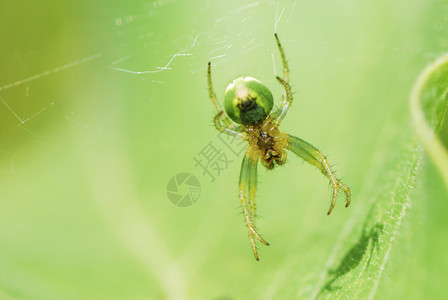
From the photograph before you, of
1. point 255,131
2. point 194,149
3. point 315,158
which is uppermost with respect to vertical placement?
point 194,149

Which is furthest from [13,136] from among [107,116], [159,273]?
[159,273]

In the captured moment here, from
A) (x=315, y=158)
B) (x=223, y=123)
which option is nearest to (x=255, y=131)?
(x=223, y=123)

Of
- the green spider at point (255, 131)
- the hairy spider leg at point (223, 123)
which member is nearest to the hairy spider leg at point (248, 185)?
the green spider at point (255, 131)

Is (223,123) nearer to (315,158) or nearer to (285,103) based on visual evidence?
(285,103)

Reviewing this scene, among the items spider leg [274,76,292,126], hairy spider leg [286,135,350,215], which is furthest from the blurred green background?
spider leg [274,76,292,126]

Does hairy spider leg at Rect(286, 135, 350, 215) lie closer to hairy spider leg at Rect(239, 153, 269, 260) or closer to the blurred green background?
the blurred green background

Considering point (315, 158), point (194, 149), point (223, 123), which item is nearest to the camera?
point (315, 158)

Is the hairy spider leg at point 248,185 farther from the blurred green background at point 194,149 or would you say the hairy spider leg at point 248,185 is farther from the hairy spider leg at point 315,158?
the hairy spider leg at point 315,158
